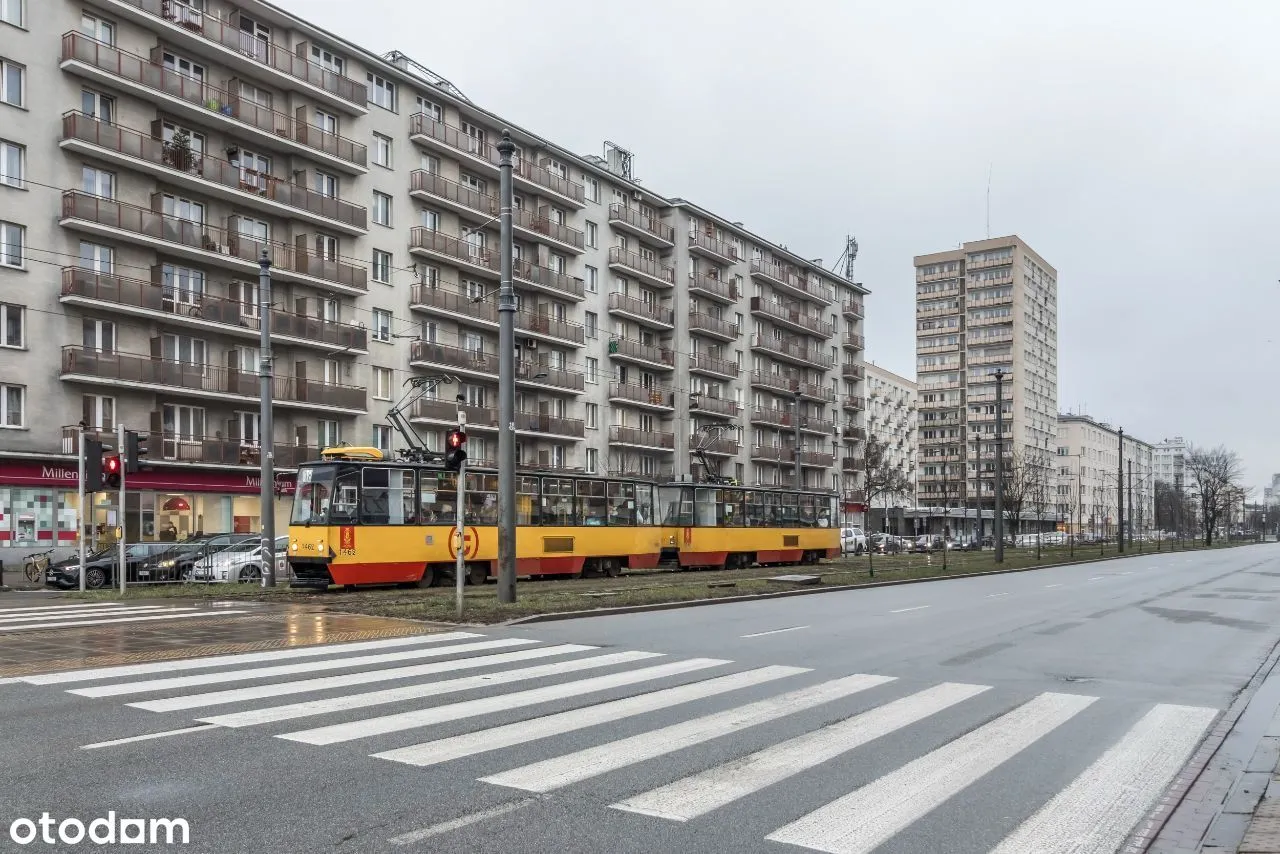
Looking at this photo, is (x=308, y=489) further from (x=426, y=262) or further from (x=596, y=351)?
(x=596, y=351)

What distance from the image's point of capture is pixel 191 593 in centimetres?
2172

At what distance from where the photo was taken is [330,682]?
9.88 m

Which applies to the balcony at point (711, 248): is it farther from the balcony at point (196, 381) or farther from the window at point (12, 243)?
the window at point (12, 243)

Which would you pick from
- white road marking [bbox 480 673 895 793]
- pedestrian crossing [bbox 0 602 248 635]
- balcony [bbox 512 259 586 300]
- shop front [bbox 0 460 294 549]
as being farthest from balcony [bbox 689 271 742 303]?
white road marking [bbox 480 673 895 793]

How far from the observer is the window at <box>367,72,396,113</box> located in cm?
4622

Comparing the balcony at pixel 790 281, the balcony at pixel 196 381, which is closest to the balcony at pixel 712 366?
the balcony at pixel 790 281

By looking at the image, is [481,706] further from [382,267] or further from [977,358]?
[977,358]

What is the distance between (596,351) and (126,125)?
2826 cm

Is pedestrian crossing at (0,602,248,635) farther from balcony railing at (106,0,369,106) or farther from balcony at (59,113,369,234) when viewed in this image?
balcony railing at (106,0,369,106)

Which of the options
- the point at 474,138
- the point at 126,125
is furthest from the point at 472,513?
the point at 474,138

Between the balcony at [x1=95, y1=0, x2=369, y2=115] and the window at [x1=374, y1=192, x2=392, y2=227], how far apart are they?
3715 millimetres

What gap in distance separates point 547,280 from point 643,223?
10939 millimetres

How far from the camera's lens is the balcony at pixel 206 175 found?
114 feet

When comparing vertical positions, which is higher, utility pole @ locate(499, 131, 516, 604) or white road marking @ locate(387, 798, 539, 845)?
utility pole @ locate(499, 131, 516, 604)
